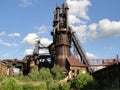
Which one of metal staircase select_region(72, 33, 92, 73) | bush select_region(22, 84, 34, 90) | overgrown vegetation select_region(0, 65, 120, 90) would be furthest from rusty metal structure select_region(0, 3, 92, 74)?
bush select_region(22, 84, 34, 90)

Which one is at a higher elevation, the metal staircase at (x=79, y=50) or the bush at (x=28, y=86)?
the metal staircase at (x=79, y=50)

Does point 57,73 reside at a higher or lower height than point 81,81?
higher

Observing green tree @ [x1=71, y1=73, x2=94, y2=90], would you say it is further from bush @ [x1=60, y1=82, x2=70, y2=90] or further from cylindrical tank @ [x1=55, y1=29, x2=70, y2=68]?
cylindrical tank @ [x1=55, y1=29, x2=70, y2=68]

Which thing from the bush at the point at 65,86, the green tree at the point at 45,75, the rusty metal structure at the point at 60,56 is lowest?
the bush at the point at 65,86

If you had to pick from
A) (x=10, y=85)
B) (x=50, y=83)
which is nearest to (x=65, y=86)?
(x=50, y=83)

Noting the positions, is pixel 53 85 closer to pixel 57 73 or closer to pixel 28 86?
pixel 28 86

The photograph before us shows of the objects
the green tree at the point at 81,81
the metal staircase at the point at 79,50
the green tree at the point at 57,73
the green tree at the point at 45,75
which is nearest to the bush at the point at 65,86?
the green tree at the point at 81,81

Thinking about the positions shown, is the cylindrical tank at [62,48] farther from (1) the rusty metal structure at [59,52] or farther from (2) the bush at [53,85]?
(2) the bush at [53,85]

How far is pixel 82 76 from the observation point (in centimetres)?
4294

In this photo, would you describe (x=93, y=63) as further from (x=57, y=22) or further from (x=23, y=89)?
(x=23, y=89)

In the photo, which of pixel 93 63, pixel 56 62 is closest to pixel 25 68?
pixel 56 62

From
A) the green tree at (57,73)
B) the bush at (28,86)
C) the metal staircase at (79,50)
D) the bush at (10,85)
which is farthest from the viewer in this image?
the metal staircase at (79,50)

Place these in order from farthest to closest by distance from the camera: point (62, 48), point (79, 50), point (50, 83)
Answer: point (79, 50), point (62, 48), point (50, 83)

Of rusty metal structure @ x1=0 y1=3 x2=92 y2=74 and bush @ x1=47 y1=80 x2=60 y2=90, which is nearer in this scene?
bush @ x1=47 y1=80 x2=60 y2=90
